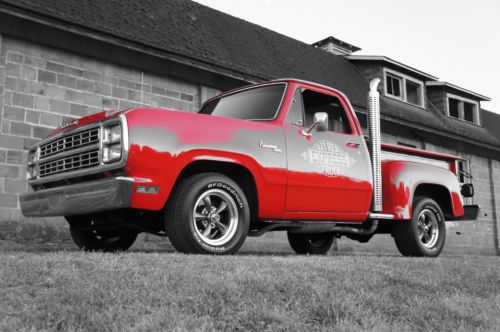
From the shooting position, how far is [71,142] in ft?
18.1

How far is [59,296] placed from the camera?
127 inches

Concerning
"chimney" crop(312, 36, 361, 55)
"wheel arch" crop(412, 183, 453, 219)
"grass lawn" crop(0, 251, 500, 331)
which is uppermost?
"chimney" crop(312, 36, 361, 55)

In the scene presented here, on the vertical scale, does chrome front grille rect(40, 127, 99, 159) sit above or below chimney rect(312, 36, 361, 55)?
below

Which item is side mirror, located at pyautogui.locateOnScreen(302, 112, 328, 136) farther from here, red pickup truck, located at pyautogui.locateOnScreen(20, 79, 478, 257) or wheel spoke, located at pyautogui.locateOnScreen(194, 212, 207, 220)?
wheel spoke, located at pyautogui.locateOnScreen(194, 212, 207, 220)

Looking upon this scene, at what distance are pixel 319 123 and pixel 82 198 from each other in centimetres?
251

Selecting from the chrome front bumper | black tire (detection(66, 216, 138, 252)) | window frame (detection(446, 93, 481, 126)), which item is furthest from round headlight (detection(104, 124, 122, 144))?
window frame (detection(446, 93, 481, 126))

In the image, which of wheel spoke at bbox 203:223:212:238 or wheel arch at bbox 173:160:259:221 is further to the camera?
wheel arch at bbox 173:160:259:221

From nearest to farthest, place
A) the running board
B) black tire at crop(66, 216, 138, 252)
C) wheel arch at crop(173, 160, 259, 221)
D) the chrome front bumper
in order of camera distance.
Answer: the chrome front bumper
wheel arch at crop(173, 160, 259, 221)
black tire at crop(66, 216, 138, 252)
the running board

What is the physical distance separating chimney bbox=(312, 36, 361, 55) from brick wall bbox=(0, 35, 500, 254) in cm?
1171

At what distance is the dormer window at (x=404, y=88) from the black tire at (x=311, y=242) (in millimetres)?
11127

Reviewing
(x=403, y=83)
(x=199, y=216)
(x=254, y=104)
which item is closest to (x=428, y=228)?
(x=254, y=104)

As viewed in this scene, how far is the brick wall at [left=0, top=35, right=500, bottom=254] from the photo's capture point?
28.9 feet

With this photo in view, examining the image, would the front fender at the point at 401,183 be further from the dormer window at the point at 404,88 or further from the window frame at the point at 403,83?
the dormer window at the point at 404,88

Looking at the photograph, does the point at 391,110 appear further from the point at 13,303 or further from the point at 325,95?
the point at 13,303
